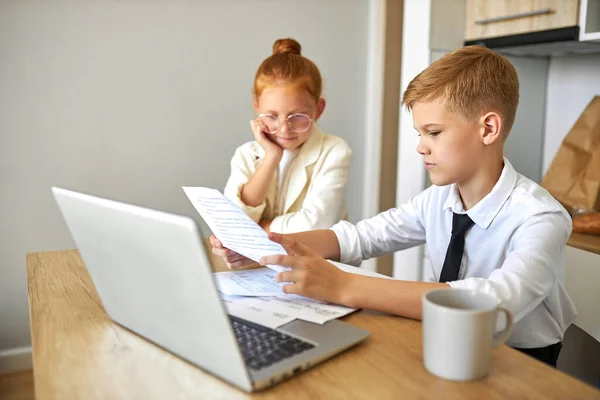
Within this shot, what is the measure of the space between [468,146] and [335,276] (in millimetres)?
420

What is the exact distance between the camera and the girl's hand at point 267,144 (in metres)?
1.58

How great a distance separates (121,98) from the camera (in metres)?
2.05

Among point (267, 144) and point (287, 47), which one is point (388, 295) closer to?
point (267, 144)

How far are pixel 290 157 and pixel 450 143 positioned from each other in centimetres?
64

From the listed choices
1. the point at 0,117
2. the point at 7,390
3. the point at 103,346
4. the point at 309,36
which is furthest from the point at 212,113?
the point at 103,346

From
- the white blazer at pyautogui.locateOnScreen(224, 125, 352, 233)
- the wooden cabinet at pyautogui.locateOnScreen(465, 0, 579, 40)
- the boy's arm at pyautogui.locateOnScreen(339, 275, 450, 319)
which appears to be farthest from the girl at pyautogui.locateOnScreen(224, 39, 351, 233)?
the wooden cabinet at pyautogui.locateOnScreen(465, 0, 579, 40)

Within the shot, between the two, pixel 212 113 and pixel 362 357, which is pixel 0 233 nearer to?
pixel 212 113

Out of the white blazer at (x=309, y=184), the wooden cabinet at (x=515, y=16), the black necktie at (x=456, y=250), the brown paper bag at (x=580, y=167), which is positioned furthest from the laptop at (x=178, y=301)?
the wooden cabinet at (x=515, y=16)

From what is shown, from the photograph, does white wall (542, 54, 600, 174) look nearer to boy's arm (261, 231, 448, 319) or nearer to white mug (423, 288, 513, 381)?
boy's arm (261, 231, 448, 319)

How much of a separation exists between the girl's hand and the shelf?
2.85 ft

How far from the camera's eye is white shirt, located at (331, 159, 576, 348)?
2.73 ft

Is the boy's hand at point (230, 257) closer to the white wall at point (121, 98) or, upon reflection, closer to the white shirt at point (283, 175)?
the white shirt at point (283, 175)

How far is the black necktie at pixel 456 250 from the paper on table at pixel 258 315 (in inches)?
17.0

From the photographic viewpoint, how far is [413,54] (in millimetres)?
2135
